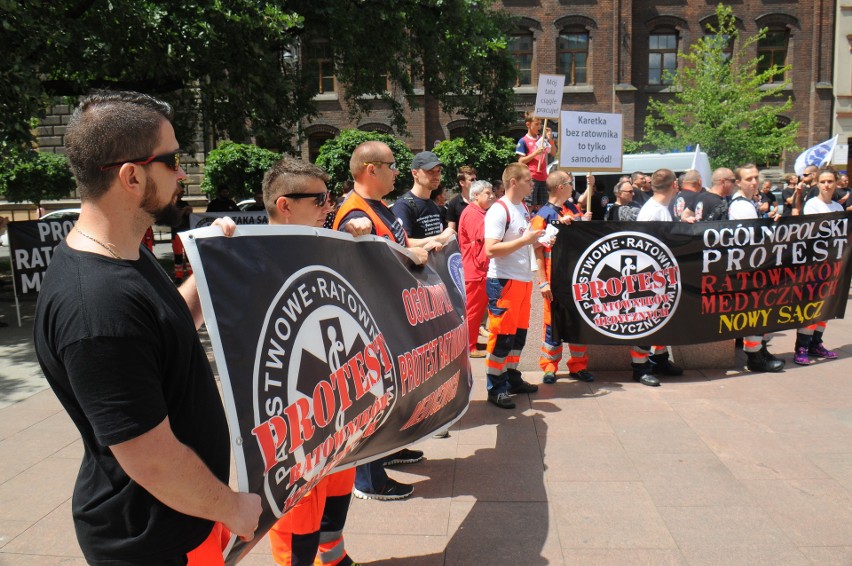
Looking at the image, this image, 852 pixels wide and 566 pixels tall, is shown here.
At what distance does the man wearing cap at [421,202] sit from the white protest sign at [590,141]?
91.4 inches

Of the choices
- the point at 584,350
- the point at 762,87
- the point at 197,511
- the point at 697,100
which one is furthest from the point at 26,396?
the point at 762,87

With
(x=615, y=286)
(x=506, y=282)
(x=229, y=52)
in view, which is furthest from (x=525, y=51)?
(x=506, y=282)

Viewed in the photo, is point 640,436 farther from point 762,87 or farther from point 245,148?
point 762,87

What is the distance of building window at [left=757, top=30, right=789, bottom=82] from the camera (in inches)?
1261

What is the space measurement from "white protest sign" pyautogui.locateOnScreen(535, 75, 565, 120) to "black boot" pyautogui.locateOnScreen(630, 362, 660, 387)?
14.9ft

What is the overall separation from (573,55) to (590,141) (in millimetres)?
26120

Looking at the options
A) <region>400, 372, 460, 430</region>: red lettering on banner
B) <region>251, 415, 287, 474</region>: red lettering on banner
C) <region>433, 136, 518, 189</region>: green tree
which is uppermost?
<region>433, 136, 518, 189</region>: green tree

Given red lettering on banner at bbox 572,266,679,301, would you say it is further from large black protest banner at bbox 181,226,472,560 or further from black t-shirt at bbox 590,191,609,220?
black t-shirt at bbox 590,191,609,220

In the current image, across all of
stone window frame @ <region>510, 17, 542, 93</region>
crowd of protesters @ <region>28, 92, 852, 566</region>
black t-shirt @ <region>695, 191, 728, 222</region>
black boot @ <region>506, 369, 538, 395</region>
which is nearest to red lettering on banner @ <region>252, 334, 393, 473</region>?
crowd of protesters @ <region>28, 92, 852, 566</region>

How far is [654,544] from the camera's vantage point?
3.40m

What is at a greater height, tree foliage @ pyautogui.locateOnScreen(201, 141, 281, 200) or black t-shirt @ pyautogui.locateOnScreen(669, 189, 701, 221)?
tree foliage @ pyautogui.locateOnScreen(201, 141, 281, 200)

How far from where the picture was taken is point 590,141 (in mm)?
7793

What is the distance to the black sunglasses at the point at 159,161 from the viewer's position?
64.7 inches

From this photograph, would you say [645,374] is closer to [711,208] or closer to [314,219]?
[711,208]
